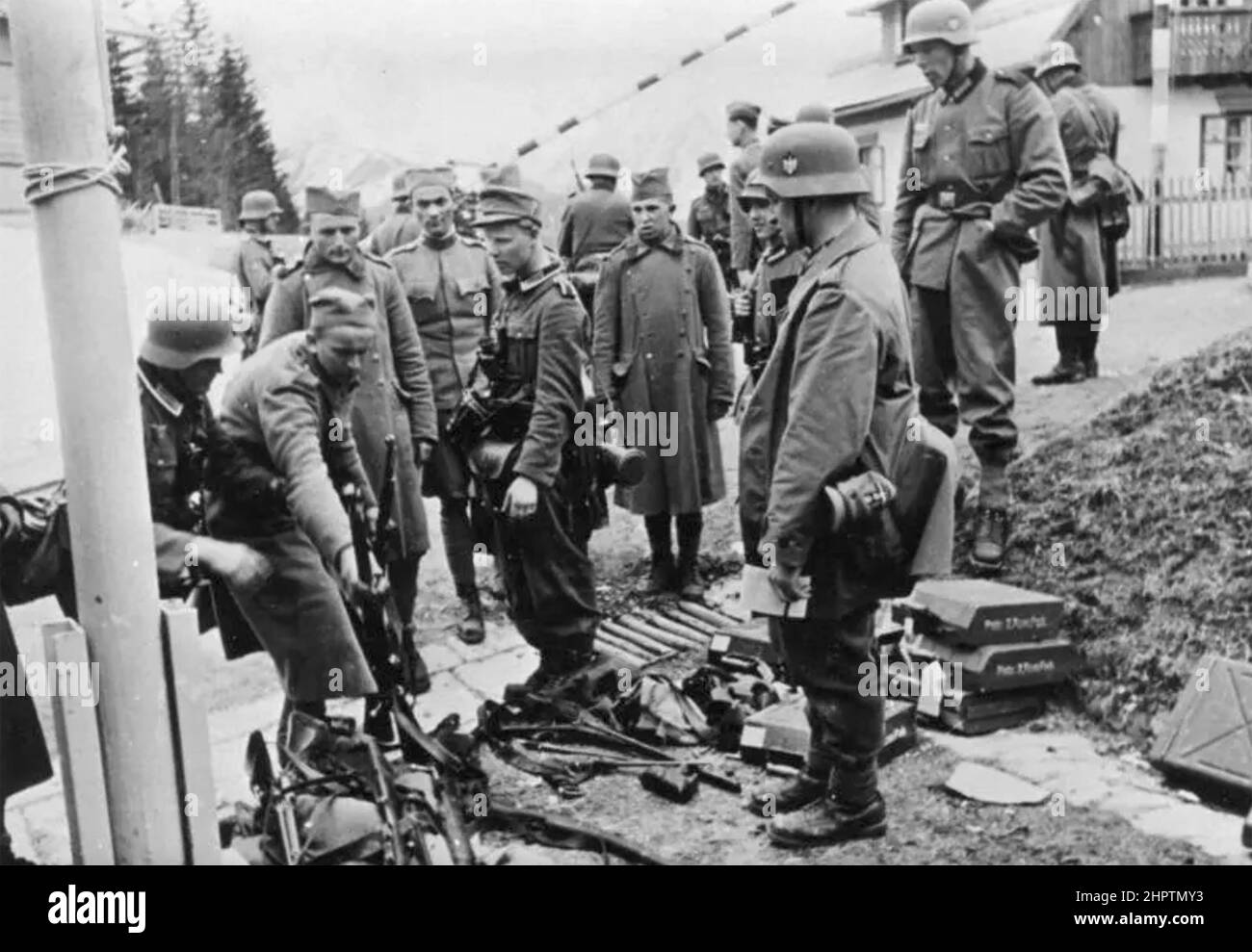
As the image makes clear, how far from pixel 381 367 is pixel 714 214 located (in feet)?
18.0

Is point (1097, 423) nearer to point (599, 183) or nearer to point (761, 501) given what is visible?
point (761, 501)

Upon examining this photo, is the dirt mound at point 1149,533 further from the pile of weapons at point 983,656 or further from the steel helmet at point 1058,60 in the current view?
the steel helmet at point 1058,60

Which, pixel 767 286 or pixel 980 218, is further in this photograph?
pixel 767 286

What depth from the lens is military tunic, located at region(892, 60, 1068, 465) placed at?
5.82 m

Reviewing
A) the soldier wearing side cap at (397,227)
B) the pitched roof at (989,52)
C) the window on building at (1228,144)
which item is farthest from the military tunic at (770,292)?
the window on building at (1228,144)

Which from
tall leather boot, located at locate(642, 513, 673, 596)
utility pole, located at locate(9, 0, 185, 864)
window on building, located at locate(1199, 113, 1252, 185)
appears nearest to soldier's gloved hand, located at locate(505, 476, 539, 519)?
tall leather boot, located at locate(642, 513, 673, 596)

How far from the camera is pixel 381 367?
6.03m

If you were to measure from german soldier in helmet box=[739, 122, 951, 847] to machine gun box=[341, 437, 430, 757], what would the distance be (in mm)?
1321

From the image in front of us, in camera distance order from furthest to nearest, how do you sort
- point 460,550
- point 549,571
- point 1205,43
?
1. point 1205,43
2. point 460,550
3. point 549,571

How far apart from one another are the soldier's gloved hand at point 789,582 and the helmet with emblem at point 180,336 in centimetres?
182

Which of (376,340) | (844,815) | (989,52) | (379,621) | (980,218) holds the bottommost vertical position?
(844,815)
